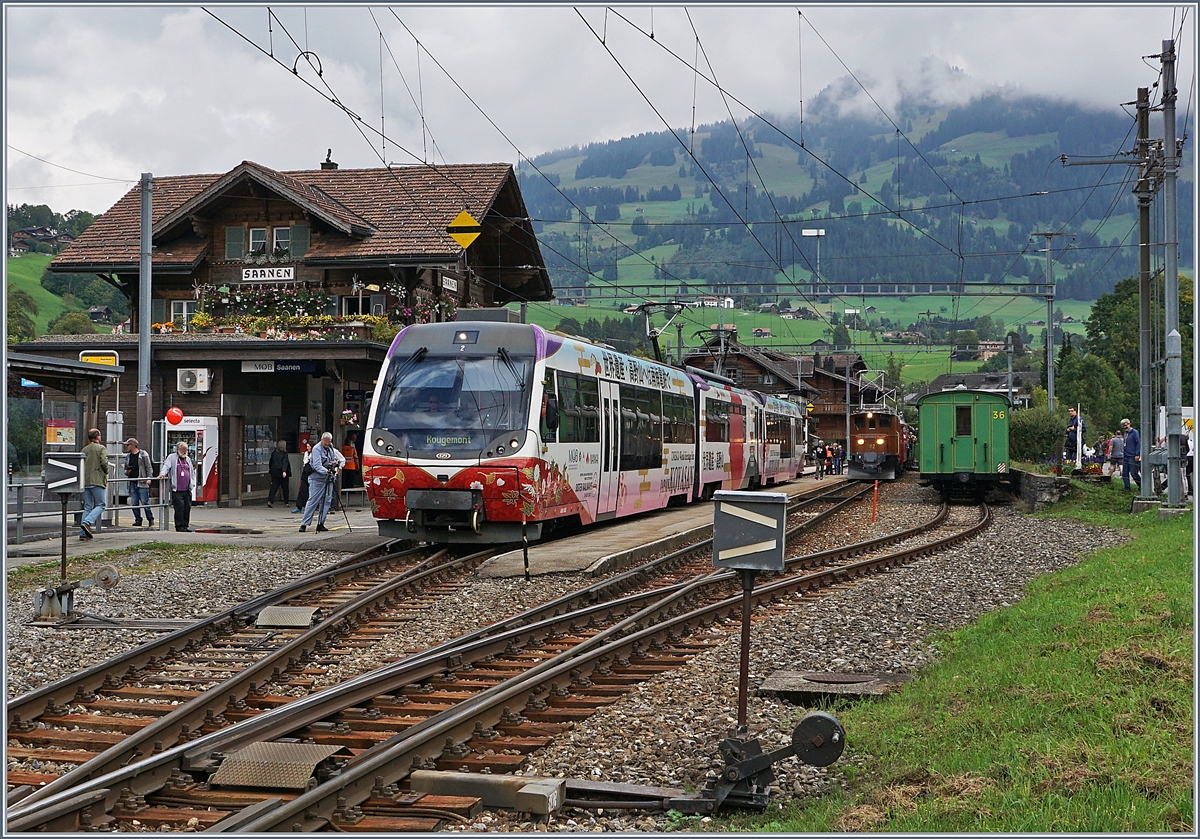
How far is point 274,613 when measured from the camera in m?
11.0

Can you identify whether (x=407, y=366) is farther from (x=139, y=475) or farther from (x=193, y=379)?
(x=193, y=379)

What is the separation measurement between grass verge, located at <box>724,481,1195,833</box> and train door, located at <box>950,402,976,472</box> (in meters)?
24.0

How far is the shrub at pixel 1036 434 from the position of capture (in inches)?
1588

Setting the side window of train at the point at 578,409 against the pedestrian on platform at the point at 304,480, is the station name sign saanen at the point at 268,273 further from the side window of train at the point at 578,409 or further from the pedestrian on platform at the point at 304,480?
the side window of train at the point at 578,409

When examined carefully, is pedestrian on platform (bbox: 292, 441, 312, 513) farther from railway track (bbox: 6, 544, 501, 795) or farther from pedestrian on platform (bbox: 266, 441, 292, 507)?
railway track (bbox: 6, 544, 501, 795)

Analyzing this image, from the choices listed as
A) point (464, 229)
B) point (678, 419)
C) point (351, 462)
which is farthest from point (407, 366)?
point (351, 462)

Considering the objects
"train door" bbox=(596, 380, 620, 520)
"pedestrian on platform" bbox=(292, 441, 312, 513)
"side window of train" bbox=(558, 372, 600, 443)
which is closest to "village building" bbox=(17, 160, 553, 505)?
"pedestrian on platform" bbox=(292, 441, 312, 513)

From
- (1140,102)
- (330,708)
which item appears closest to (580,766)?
(330,708)

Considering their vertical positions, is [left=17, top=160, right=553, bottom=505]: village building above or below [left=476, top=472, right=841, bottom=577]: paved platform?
above

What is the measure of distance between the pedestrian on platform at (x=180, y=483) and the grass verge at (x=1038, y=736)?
15.0 metres

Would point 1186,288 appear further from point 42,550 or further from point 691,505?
point 42,550

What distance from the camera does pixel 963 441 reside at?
33469mm

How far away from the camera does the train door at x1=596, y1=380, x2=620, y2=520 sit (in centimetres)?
1900

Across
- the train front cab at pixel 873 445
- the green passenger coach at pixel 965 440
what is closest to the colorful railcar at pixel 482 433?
the green passenger coach at pixel 965 440
